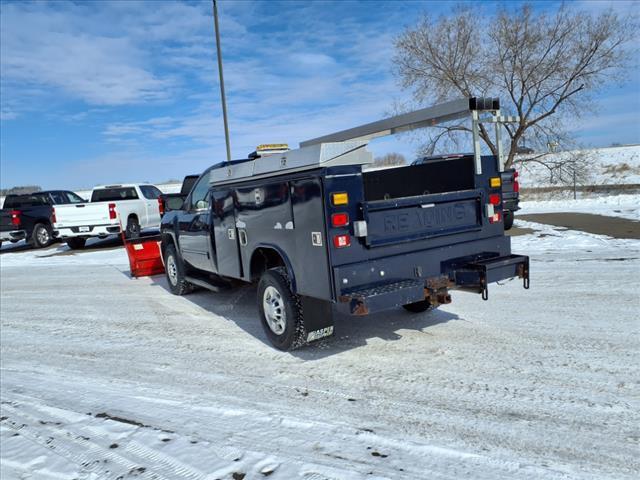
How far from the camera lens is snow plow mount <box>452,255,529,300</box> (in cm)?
465

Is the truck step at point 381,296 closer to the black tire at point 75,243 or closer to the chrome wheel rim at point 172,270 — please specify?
the chrome wheel rim at point 172,270

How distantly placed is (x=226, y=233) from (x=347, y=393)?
2774 millimetres

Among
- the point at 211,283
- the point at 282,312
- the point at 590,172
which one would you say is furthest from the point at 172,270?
the point at 590,172

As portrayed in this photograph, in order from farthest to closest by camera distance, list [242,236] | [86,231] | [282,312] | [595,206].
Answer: [595,206] → [86,231] → [242,236] → [282,312]

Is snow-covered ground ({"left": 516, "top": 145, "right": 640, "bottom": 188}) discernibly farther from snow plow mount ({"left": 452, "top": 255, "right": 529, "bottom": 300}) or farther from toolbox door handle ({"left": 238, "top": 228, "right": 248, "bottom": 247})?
toolbox door handle ({"left": 238, "top": 228, "right": 248, "bottom": 247})

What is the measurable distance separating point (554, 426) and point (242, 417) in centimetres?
216

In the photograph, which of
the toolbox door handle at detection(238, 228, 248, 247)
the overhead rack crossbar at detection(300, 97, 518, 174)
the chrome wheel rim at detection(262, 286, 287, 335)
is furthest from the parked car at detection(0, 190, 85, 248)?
the overhead rack crossbar at detection(300, 97, 518, 174)

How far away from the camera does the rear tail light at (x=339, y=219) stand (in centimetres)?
414

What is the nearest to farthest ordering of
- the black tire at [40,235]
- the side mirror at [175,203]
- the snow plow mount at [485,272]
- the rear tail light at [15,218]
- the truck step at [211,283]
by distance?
Result: the snow plow mount at [485,272] → the truck step at [211,283] → the side mirror at [175,203] → the rear tail light at [15,218] → the black tire at [40,235]

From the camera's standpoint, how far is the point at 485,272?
4.60 meters

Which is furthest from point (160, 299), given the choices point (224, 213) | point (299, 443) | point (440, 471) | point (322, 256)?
point (440, 471)

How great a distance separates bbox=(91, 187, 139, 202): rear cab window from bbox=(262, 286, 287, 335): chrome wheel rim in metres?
13.3

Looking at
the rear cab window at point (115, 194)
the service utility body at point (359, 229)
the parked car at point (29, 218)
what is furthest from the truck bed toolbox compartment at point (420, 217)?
the parked car at point (29, 218)

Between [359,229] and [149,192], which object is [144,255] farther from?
[359,229]
